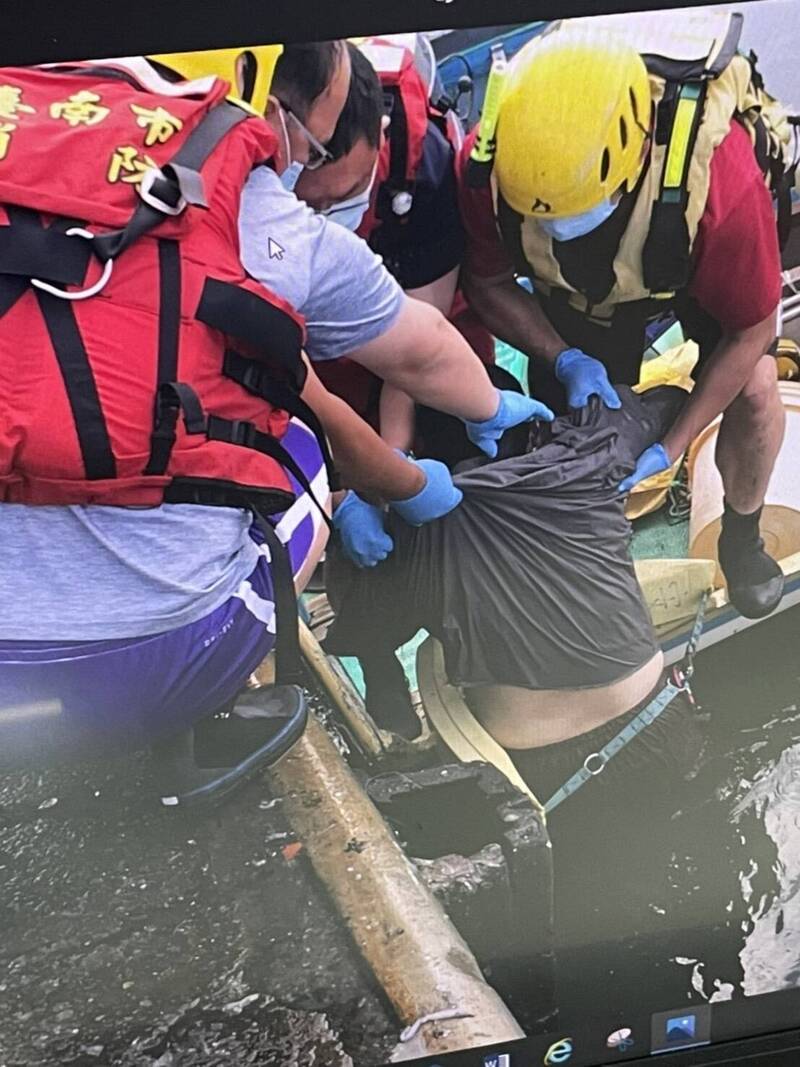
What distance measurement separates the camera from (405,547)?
3.65 ft

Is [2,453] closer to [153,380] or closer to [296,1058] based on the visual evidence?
[153,380]

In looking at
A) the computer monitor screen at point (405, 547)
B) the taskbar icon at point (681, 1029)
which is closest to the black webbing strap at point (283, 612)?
the computer monitor screen at point (405, 547)

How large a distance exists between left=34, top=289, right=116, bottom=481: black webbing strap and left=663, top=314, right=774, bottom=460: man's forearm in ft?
1.73

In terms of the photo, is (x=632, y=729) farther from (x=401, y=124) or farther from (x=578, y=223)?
(x=401, y=124)

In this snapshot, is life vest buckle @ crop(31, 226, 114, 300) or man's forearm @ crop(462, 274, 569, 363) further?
man's forearm @ crop(462, 274, 569, 363)

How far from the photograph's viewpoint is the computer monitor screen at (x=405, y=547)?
94 centimetres

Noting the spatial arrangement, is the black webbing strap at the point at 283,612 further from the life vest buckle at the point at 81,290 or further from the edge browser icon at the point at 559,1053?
the edge browser icon at the point at 559,1053

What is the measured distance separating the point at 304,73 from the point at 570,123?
0.22m

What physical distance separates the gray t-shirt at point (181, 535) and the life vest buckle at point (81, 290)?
0.11 meters

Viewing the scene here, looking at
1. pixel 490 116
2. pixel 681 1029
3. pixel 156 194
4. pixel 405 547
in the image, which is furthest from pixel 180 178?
pixel 681 1029

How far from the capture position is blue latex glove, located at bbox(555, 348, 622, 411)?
108cm

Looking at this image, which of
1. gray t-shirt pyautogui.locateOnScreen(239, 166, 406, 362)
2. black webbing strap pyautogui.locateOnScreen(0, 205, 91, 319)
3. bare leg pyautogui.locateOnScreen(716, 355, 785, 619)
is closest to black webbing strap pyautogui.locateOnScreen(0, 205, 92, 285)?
black webbing strap pyautogui.locateOnScreen(0, 205, 91, 319)

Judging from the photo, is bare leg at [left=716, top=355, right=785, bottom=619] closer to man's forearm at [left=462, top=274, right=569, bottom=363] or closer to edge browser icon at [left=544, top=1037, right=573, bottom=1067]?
man's forearm at [left=462, top=274, right=569, bottom=363]

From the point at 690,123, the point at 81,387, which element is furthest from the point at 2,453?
the point at 690,123
